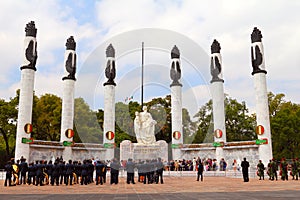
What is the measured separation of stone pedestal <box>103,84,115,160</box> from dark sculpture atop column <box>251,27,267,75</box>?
15.7 metres

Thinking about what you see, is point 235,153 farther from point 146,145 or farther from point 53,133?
point 53,133

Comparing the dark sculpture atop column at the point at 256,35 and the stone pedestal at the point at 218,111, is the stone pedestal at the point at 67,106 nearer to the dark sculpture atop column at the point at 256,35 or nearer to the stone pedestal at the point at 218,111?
the stone pedestal at the point at 218,111

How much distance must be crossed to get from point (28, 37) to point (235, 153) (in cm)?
2326

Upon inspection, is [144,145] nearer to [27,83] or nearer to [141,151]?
[141,151]

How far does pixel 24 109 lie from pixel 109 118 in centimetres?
968

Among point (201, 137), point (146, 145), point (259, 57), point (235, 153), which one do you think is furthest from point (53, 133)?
point (259, 57)

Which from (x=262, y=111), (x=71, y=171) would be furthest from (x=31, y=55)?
(x=262, y=111)

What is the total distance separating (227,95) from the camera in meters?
48.5

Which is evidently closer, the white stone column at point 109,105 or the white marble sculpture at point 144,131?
the white marble sculpture at point 144,131

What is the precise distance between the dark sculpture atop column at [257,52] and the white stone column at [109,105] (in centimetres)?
1550

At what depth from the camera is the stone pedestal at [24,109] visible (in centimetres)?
2634

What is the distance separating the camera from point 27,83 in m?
28.1

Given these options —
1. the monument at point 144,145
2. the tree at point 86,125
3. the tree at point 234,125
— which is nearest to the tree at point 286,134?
the tree at point 234,125

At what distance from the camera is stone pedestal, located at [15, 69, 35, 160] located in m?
26.3
